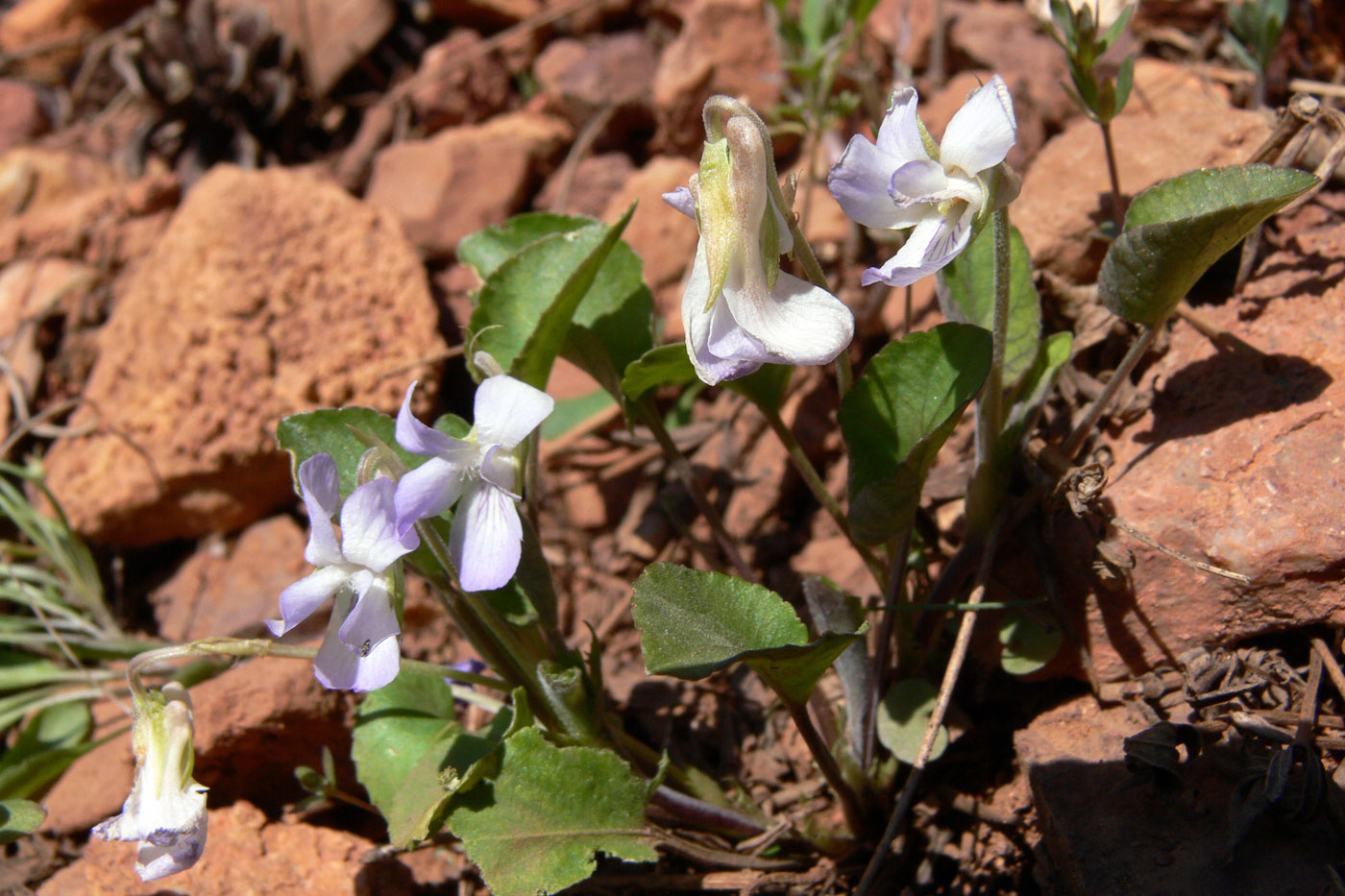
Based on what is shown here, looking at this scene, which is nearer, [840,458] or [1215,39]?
[840,458]

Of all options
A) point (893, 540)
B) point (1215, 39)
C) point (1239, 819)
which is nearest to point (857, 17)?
point (1215, 39)

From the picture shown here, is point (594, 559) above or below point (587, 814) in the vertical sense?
below

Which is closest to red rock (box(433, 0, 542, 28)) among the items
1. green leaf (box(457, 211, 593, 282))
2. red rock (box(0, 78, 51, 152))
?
red rock (box(0, 78, 51, 152))

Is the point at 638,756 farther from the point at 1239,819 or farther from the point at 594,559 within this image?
the point at 1239,819

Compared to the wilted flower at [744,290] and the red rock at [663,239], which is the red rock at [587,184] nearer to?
the red rock at [663,239]

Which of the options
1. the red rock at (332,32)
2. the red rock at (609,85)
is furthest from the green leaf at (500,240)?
the red rock at (332,32)

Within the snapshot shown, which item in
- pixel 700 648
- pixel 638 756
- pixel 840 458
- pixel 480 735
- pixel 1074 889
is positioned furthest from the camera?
pixel 840 458

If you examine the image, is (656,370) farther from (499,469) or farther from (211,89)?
(211,89)
